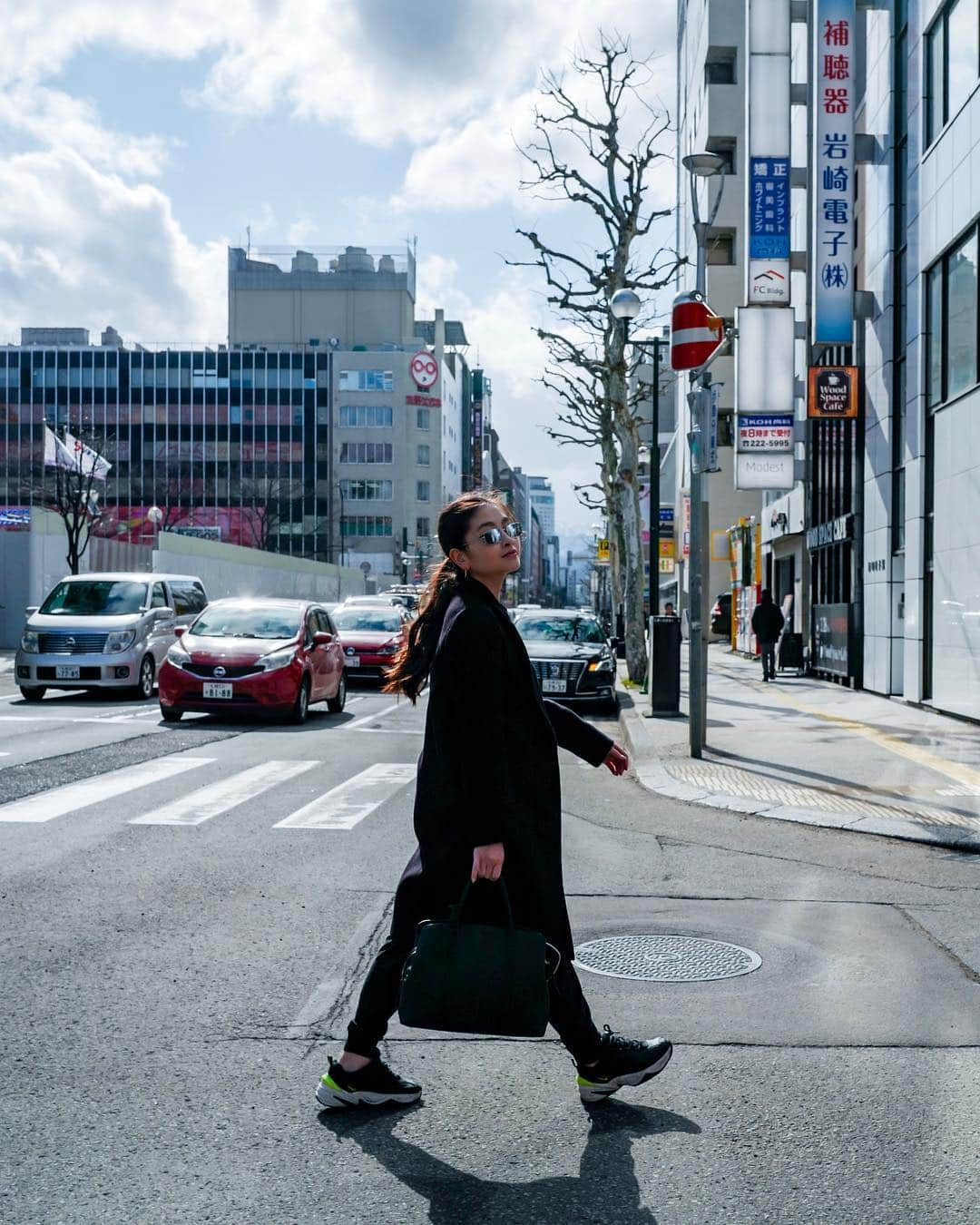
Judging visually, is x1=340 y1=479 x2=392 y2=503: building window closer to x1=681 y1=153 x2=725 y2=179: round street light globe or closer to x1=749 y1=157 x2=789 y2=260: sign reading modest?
Answer: x1=749 y1=157 x2=789 y2=260: sign reading modest

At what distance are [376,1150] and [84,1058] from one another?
112cm

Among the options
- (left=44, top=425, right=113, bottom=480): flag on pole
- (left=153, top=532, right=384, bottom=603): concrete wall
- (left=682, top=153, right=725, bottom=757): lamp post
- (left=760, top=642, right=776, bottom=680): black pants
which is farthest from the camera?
(left=153, top=532, right=384, bottom=603): concrete wall

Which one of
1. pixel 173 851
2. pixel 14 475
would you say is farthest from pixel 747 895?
pixel 14 475

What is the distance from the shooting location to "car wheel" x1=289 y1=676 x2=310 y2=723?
16.1m

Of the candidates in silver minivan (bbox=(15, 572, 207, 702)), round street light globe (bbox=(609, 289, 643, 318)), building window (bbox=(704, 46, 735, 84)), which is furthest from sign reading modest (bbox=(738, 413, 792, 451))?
building window (bbox=(704, 46, 735, 84))

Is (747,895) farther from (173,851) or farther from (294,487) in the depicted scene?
(294,487)

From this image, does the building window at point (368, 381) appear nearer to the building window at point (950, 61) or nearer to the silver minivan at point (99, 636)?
the silver minivan at point (99, 636)

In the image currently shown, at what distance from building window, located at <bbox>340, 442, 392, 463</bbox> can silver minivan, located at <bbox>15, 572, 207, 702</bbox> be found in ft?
320

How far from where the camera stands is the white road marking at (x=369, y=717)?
16344 mm

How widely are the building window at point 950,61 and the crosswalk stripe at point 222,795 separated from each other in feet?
38.7

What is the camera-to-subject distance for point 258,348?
118 meters

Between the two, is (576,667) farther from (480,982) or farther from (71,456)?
(71,456)

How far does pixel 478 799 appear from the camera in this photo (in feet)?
11.3

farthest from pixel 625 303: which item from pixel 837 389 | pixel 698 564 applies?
pixel 698 564
